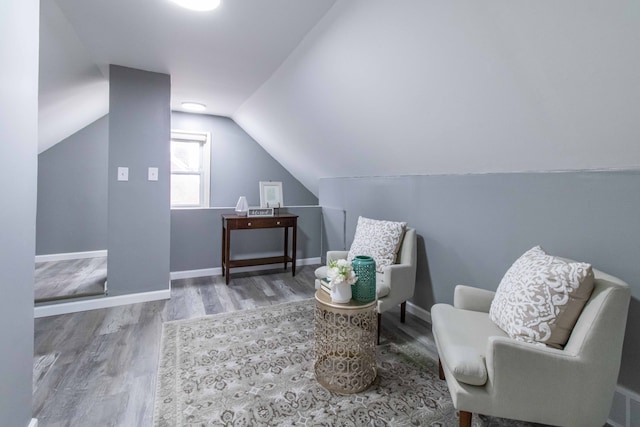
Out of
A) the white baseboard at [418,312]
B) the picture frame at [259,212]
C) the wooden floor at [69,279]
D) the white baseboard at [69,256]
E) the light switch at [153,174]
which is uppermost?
the light switch at [153,174]

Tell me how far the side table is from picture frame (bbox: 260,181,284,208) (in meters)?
2.31

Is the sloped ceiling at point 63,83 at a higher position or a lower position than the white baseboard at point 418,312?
higher

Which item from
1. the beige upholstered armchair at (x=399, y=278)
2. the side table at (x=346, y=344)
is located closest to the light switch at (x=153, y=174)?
the beige upholstered armchair at (x=399, y=278)

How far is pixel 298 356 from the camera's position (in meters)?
2.03

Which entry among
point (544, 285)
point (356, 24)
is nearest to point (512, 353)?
point (544, 285)

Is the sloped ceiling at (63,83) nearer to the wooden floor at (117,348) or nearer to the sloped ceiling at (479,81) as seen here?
the sloped ceiling at (479,81)

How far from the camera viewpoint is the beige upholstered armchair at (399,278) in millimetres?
2211

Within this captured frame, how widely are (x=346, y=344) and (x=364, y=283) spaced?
15.3 inches

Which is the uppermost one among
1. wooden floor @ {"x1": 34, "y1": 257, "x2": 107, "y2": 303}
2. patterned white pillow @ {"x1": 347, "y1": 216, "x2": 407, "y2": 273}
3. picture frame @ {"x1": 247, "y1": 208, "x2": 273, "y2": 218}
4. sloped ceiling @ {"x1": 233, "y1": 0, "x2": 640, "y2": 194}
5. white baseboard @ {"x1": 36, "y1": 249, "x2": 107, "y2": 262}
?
sloped ceiling @ {"x1": 233, "y1": 0, "x2": 640, "y2": 194}

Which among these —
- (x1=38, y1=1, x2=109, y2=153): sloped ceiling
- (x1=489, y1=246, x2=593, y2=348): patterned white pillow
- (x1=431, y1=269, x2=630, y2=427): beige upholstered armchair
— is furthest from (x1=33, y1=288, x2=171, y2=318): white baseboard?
(x1=489, y1=246, x2=593, y2=348): patterned white pillow

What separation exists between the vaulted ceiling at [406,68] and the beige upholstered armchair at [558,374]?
767mm

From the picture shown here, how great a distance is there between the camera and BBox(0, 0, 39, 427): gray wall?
1062 mm

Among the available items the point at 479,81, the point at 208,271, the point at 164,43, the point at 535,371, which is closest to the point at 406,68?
the point at 479,81

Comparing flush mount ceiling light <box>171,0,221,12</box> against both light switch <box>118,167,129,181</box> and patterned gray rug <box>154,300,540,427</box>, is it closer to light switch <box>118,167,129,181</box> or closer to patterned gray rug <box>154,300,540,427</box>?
light switch <box>118,167,129,181</box>
